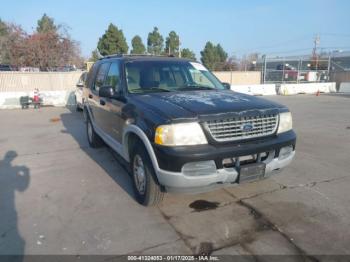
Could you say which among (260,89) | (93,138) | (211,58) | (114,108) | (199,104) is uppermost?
(211,58)

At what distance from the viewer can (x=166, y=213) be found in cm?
360

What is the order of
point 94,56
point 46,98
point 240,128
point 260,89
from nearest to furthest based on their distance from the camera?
point 240,128 → point 46,98 → point 260,89 → point 94,56

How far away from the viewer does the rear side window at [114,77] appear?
4420 mm

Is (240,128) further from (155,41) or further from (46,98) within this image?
(155,41)

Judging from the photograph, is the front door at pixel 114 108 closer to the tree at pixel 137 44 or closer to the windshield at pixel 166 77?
the windshield at pixel 166 77

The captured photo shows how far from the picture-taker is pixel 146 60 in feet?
15.4

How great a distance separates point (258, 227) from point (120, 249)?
1512mm

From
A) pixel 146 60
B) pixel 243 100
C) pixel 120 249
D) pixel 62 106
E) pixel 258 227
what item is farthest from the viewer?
pixel 62 106

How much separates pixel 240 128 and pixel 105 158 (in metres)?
3.42

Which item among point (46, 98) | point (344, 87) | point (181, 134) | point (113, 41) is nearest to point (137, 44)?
point (113, 41)

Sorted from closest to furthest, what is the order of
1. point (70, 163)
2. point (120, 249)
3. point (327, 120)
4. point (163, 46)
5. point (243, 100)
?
point (120, 249) → point (243, 100) → point (70, 163) → point (327, 120) → point (163, 46)

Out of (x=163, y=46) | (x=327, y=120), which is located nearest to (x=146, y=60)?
(x=327, y=120)

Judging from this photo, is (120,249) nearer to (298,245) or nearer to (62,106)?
(298,245)

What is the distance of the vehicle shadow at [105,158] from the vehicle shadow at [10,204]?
1288 mm
